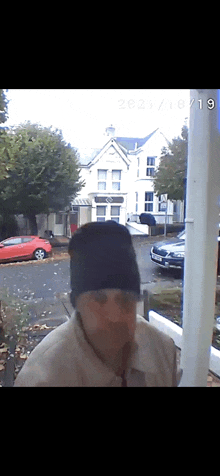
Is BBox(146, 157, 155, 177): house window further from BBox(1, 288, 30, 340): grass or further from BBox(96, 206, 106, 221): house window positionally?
BBox(1, 288, 30, 340): grass

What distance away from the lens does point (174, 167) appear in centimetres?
152

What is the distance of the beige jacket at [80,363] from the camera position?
54.5 inches

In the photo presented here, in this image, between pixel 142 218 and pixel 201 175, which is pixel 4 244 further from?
pixel 201 175

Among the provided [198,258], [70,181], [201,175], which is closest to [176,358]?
[198,258]

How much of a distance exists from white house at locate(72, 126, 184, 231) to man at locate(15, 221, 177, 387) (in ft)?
0.34

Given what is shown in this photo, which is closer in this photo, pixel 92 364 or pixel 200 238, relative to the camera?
pixel 92 364

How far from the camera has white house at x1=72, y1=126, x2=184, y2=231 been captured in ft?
5.01

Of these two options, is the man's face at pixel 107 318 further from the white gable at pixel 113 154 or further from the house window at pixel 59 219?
the white gable at pixel 113 154

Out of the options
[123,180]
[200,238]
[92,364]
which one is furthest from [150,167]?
[92,364]

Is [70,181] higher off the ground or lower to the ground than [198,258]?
higher

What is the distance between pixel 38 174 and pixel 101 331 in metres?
0.71

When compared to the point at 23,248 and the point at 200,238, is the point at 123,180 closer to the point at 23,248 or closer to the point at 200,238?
A: the point at 200,238
